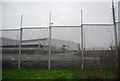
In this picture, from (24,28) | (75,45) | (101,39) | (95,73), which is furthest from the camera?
(24,28)

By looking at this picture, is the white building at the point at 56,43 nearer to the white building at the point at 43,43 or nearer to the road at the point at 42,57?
the white building at the point at 43,43

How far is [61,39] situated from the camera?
8.05 metres

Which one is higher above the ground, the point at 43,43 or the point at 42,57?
the point at 43,43

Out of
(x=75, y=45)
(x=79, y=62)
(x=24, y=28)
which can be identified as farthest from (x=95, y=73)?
(x=24, y=28)

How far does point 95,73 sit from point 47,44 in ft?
12.8

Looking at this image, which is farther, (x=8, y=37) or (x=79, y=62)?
(x=8, y=37)

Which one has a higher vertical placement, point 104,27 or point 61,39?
point 104,27

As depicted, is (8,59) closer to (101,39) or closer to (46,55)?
(46,55)

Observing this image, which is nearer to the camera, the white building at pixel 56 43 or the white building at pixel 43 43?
the white building at pixel 56 43

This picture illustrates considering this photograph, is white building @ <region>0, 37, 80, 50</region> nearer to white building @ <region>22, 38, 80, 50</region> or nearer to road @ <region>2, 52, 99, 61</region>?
white building @ <region>22, 38, 80, 50</region>

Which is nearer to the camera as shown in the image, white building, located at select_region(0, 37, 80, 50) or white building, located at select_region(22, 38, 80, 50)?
white building, located at select_region(22, 38, 80, 50)

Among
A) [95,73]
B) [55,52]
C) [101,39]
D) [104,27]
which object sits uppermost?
[104,27]

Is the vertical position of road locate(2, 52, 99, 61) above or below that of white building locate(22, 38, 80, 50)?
below

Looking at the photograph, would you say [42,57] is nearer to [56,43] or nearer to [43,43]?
[43,43]
